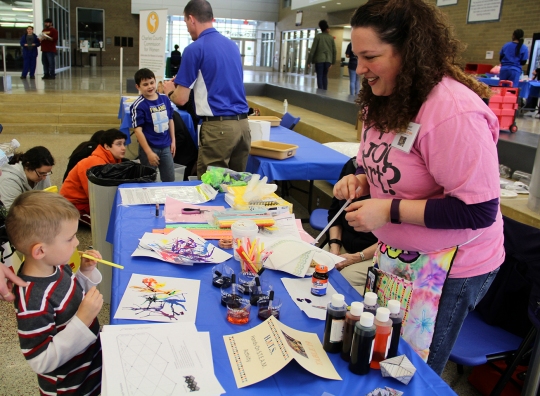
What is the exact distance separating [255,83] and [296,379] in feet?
36.4

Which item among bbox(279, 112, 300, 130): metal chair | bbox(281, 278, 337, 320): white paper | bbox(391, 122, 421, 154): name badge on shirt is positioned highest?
bbox(391, 122, 421, 154): name badge on shirt

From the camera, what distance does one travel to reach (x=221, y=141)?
3.44 meters

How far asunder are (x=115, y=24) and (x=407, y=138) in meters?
25.1

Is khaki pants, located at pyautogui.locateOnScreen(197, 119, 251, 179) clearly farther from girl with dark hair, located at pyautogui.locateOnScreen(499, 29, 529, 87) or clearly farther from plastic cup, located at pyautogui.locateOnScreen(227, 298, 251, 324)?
girl with dark hair, located at pyautogui.locateOnScreen(499, 29, 529, 87)

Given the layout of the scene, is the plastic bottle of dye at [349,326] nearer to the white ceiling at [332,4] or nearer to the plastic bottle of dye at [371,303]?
the plastic bottle of dye at [371,303]

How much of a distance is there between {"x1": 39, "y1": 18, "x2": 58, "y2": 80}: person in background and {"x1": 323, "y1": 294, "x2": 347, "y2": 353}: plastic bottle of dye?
12618mm

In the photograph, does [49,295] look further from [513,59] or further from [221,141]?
[513,59]

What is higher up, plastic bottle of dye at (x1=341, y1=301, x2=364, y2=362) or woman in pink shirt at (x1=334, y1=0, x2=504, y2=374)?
woman in pink shirt at (x1=334, y1=0, x2=504, y2=374)

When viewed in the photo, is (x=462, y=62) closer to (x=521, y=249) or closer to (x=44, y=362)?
(x=521, y=249)

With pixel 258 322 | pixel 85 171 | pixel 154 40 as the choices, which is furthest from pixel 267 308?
pixel 154 40

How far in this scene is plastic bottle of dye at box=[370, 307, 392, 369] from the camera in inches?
41.4

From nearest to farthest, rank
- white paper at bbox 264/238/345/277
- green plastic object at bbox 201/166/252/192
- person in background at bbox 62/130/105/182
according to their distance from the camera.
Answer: white paper at bbox 264/238/345/277
green plastic object at bbox 201/166/252/192
person in background at bbox 62/130/105/182

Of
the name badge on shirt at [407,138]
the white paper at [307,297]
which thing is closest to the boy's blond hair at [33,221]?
the white paper at [307,297]

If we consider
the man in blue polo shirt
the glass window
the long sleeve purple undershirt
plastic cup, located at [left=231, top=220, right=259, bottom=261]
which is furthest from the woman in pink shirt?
the glass window
